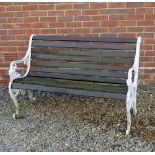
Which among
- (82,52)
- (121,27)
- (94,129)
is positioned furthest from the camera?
(121,27)

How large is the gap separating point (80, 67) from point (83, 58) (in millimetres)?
114

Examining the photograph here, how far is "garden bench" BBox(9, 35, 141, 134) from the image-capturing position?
4121mm

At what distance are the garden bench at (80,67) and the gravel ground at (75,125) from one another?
172mm

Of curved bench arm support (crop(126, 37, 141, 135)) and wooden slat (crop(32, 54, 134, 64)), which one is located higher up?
wooden slat (crop(32, 54, 134, 64))

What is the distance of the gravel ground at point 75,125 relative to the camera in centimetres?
374

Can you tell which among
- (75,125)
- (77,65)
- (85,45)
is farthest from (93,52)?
(75,125)

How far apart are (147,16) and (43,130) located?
200cm

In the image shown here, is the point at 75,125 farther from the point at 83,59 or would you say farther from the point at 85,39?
the point at 85,39

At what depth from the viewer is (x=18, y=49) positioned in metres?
5.21

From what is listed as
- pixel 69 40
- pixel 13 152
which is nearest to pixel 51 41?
pixel 69 40

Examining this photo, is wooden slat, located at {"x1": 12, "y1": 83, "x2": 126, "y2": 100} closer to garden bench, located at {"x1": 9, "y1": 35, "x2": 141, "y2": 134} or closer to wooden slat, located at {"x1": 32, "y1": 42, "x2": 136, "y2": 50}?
garden bench, located at {"x1": 9, "y1": 35, "x2": 141, "y2": 134}

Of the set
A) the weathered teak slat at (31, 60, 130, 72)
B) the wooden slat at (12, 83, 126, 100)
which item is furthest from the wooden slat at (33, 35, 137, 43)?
the wooden slat at (12, 83, 126, 100)

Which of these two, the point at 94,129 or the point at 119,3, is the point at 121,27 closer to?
the point at 119,3

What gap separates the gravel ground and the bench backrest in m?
0.41
